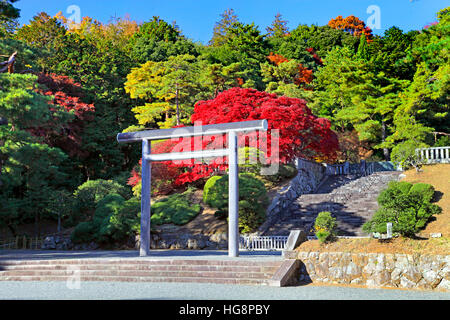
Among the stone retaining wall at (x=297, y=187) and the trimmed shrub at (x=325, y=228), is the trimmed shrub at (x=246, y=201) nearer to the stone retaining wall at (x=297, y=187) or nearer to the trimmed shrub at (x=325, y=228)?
the stone retaining wall at (x=297, y=187)

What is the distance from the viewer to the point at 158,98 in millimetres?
32594

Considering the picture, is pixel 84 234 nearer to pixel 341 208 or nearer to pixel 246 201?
pixel 246 201

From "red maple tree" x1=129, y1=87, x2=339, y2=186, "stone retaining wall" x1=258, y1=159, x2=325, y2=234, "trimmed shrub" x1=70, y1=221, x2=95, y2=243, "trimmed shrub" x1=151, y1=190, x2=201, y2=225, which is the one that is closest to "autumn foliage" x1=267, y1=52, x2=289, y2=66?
"stone retaining wall" x1=258, y1=159, x2=325, y2=234

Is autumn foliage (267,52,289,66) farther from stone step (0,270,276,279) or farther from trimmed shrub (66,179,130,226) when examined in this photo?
stone step (0,270,276,279)

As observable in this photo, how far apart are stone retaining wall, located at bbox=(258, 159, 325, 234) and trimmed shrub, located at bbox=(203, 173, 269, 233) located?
47 cm

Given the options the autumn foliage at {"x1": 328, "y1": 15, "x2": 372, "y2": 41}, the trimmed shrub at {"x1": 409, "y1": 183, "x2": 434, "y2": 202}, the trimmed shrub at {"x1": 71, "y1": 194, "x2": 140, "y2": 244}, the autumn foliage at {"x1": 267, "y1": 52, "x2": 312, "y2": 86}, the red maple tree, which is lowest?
the trimmed shrub at {"x1": 71, "y1": 194, "x2": 140, "y2": 244}

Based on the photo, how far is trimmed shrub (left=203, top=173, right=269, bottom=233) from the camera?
1848cm

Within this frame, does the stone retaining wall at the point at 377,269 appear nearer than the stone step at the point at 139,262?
Yes

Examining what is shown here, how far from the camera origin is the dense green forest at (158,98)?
71.8 feet

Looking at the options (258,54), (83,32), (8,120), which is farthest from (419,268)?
(83,32)

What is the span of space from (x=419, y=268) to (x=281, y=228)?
10.2 m

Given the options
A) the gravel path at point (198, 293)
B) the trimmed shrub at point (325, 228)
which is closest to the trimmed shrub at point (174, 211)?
the trimmed shrub at point (325, 228)

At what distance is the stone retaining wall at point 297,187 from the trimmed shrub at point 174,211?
3.22 m

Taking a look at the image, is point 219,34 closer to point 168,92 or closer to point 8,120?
point 168,92
